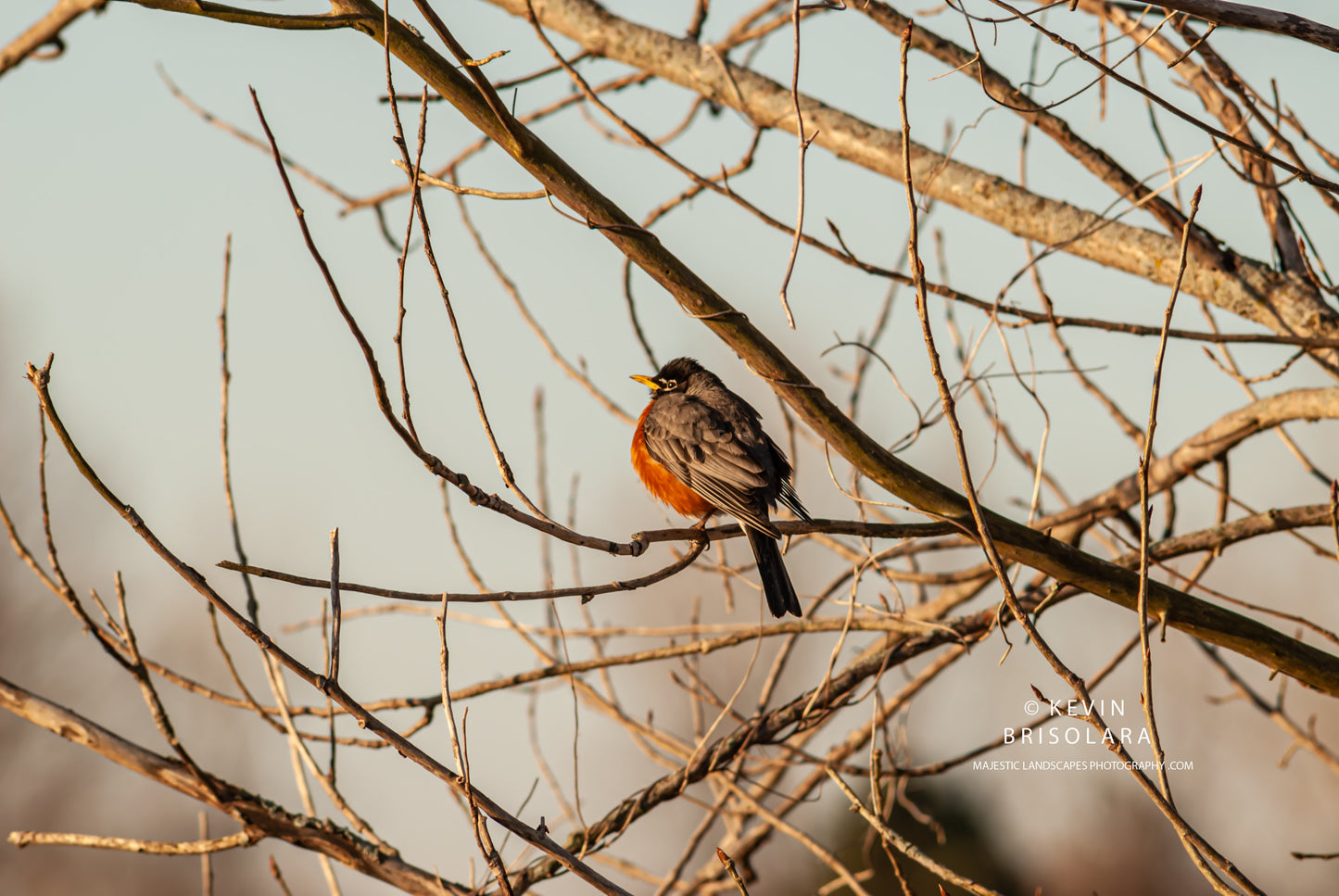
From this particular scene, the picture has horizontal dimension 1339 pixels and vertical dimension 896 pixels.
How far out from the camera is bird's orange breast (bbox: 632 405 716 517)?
541 centimetres

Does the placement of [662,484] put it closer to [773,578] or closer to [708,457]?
[708,457]

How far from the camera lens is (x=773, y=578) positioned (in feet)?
15.4

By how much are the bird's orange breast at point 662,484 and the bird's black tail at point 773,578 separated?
0.52 metres

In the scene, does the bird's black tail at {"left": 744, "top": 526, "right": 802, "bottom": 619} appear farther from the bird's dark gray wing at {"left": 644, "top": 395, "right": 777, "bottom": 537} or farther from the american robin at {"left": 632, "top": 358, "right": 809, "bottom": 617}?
the bird's dark gray wing at {"left": 644, "top": 395, "right": 777, "bottom": 537}

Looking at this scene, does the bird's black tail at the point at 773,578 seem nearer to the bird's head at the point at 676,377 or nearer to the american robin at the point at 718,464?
the american robin at the point at 718,464

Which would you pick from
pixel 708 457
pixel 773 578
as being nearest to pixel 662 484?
pixel 708 457

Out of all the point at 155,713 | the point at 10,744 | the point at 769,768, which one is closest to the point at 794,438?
the point at 769,768

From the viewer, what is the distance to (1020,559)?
3.04 m

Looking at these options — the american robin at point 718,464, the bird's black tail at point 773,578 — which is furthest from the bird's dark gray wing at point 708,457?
the bird's black tail at point 773,578

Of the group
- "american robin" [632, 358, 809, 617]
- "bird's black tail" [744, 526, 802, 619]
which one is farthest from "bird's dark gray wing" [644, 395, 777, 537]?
"bird's black tail" [744, 526, 802, 619]

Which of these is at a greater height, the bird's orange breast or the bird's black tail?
the bird's orange breast

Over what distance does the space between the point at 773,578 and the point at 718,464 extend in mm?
742

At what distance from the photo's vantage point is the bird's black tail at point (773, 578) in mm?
4602

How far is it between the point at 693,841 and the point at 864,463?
2090mm
